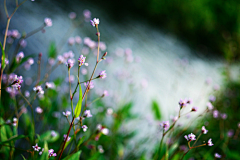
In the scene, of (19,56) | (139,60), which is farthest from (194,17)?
(19,56)

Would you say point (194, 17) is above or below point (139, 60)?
above

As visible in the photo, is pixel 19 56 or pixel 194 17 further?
pixel 194 17

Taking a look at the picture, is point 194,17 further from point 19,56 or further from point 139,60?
point 19,56

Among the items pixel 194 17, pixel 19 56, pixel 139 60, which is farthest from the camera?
pixel 194 17

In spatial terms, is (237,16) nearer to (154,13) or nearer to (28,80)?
(154,13)

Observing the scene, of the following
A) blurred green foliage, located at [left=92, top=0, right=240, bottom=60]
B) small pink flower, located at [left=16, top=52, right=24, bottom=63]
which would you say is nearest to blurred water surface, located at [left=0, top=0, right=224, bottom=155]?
blurred green foliage, located at [left=92, top=0, right=240, bottom=60]

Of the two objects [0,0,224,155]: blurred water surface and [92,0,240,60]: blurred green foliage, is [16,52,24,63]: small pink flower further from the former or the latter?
[92,0,240,60]: blurred green foliage

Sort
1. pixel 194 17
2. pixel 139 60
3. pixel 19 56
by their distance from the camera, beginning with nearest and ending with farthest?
pixel 19 56 < pixel 139 60 < pixel 194 17

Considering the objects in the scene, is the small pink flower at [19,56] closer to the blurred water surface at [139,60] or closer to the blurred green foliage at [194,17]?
the blurred water surface at [139,60]

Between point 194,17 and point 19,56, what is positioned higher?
point 194,17

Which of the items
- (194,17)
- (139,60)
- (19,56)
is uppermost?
(194,17)
